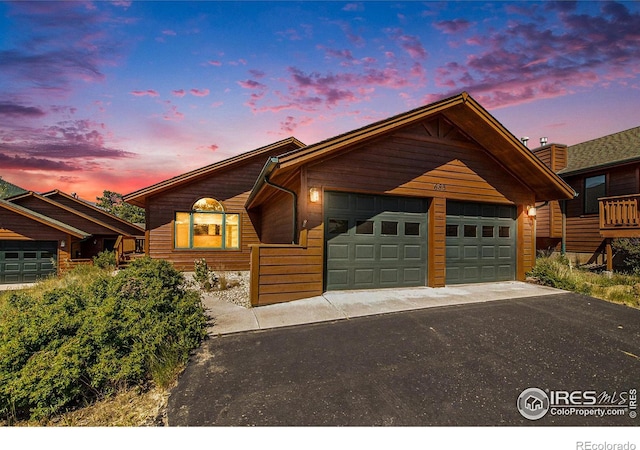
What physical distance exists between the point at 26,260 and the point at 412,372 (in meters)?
20.6

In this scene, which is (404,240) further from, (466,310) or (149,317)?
(149,317)

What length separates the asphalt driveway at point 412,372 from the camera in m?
2.21

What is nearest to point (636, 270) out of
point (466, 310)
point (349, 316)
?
point (466, 310)

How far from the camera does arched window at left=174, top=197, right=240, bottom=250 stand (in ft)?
37.0

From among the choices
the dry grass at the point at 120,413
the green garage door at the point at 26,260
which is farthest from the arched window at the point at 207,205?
the green garage door at the point at 26,260

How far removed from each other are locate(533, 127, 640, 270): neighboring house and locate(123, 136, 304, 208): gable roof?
1272 centimetres

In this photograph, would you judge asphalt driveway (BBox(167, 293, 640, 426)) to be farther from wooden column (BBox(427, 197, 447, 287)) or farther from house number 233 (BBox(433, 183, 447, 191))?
house number 233 (BBox(433, 183, 447, 191))

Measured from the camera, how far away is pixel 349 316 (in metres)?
4.76

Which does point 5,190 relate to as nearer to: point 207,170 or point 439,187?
point 207,170

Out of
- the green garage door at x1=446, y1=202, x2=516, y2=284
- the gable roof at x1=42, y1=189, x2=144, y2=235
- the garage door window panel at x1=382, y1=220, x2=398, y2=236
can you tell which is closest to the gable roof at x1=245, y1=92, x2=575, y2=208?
the green garage door at x1=446, y1=202, x2=516, y2=284

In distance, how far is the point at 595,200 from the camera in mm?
11586

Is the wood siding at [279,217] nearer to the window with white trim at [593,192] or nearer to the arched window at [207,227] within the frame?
the arched window at [207,227]

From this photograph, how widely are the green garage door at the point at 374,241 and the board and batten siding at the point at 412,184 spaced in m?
0.26
